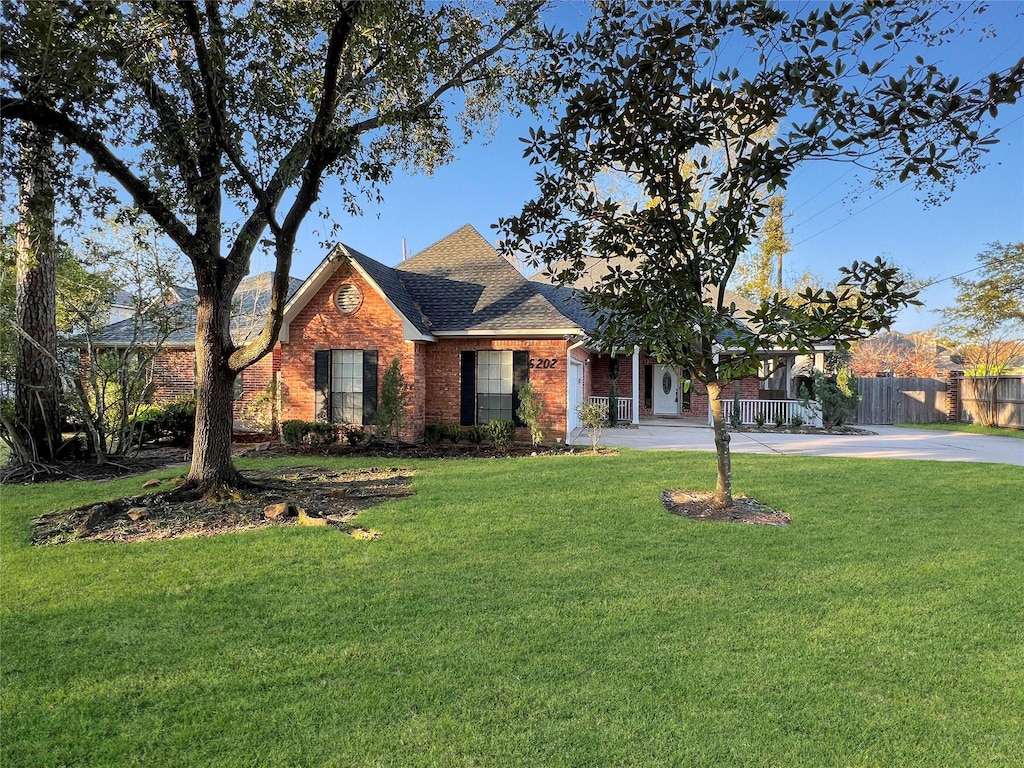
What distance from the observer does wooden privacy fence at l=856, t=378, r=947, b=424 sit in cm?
2131

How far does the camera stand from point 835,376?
62.2 ft

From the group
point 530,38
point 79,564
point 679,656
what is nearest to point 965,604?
point 679,656

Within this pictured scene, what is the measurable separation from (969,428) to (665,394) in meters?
10.2

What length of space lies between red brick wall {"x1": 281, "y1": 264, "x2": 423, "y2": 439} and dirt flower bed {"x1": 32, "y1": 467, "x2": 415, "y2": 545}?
4.97m

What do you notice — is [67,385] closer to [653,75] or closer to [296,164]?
[296,164]

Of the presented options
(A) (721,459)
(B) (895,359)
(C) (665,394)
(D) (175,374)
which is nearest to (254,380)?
(D) (175,374)

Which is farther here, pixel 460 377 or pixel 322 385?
pixel 460 377

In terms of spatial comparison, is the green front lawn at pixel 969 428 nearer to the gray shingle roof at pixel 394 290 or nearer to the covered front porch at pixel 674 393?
the covered front porch at pixel 674 393

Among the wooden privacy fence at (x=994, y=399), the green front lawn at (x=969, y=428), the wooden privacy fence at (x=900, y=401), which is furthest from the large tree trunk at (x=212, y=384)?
the wooden privacy fence at (x=994, y=399)

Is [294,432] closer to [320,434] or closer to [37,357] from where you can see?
[320,434]

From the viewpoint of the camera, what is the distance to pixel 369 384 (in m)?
13.2

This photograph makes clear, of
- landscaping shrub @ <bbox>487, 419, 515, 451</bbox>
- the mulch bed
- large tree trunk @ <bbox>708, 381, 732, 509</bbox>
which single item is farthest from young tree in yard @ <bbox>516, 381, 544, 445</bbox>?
large tree trunk @ <bbox>708, 381, 732, 509</bbox>

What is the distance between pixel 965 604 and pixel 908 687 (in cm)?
162

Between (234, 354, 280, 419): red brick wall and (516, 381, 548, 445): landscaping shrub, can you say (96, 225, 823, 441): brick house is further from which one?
(234, 354, 280, 419): red brick wall
